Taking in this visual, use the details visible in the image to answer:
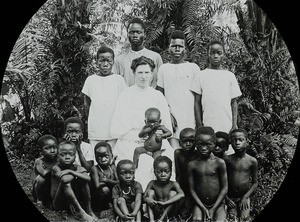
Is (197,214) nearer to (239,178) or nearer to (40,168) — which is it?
(239,178)

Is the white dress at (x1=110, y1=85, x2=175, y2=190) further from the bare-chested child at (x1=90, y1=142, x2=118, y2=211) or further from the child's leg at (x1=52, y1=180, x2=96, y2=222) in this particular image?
the child's leg at (x1=52, y1=180, x2=96, y2=222)

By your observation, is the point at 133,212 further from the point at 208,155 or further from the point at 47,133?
the point at 47,133

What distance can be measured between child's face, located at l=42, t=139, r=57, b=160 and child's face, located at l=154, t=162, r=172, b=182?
1027 mm

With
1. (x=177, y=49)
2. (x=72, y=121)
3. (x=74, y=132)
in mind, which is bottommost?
(x=74, y=132)

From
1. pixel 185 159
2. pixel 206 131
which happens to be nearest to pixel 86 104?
pixel 185 159

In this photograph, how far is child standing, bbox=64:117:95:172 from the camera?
4.89m

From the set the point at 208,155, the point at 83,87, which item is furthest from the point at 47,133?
the point at 208,155

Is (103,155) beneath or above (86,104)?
beneath

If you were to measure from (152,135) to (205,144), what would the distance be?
21.2 inches

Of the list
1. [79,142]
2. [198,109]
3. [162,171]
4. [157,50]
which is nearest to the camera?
[162,171]

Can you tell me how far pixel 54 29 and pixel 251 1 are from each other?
2.05 metres

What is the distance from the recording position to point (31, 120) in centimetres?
514

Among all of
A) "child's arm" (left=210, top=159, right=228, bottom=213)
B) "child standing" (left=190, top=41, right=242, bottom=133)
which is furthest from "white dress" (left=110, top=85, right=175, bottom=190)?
"child's arm" (left=210, top=159, right=228, bottom=213)

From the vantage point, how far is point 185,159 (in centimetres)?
485
